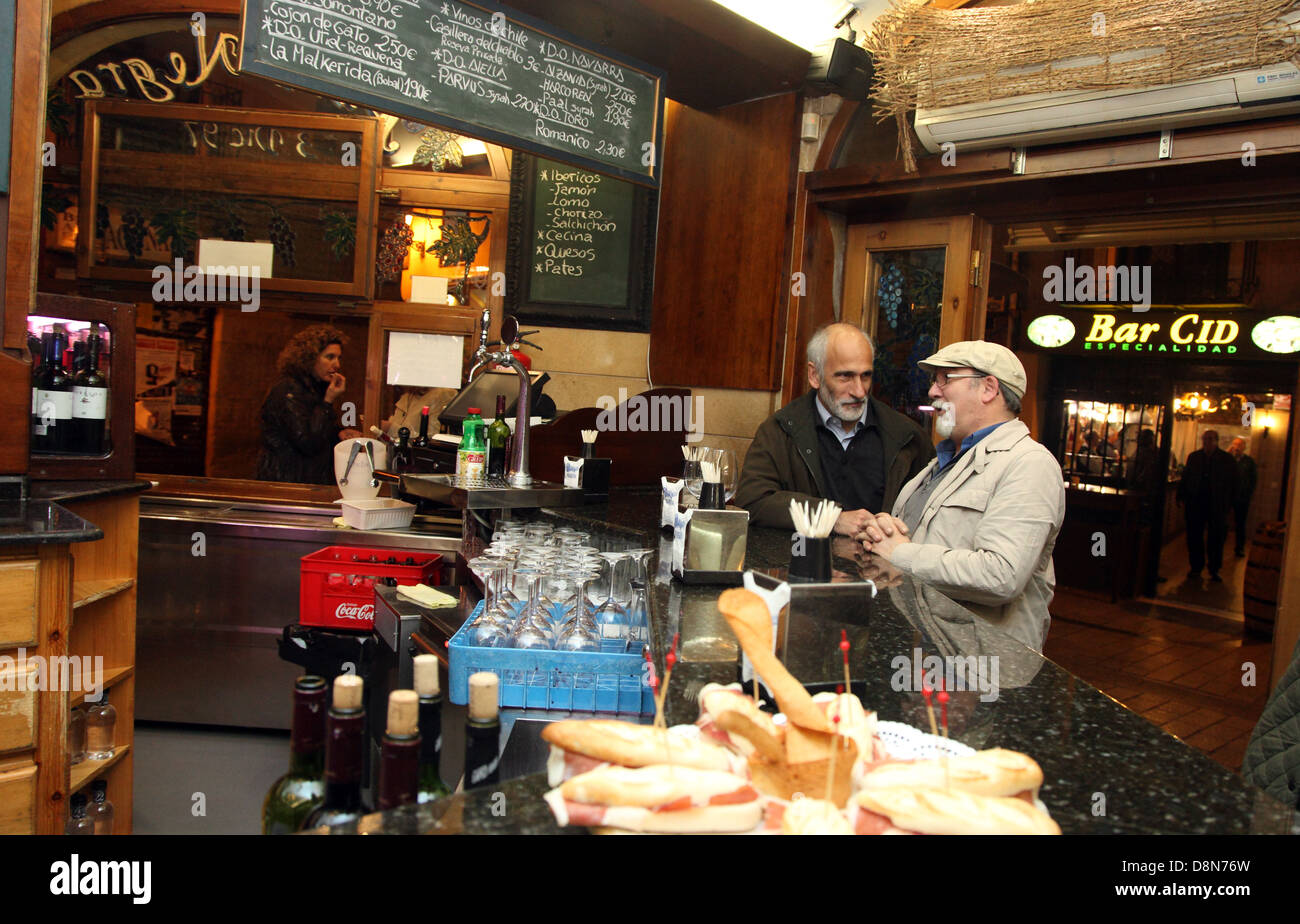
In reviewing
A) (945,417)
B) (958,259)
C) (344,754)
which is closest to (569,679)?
(344,754)

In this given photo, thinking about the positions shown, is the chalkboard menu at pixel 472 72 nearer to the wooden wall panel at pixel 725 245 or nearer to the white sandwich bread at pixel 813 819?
the wooden wall panel at pixel 725 245

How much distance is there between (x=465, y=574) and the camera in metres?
3.43

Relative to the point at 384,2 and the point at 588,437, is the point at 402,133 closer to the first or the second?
the point at 384,2

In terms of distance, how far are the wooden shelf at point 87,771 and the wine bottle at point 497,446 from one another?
1.63 m

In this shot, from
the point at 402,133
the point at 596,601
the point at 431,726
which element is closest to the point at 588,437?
the point at 596,601

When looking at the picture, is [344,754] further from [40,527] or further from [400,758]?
[40,527]

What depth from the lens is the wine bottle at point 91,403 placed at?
3357 mm

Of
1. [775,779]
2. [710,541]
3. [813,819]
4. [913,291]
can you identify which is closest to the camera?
[813,819]

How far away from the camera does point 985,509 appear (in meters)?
2.76

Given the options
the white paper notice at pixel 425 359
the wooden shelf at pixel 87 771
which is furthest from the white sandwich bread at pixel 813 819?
the white paper notice at pixel 425 359

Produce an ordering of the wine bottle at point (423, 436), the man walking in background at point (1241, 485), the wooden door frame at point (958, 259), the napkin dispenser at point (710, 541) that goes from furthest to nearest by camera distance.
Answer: the man walking in background at point (1241, 485), the wine bottle at point (423, 436), the wooden door frame at point (958, 259), the napkin dispenser at point (710, 541)

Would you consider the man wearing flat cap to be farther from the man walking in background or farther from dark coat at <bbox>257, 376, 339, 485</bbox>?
the man walking in background

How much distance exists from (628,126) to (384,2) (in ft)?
3.96

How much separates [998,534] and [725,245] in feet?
8.95
